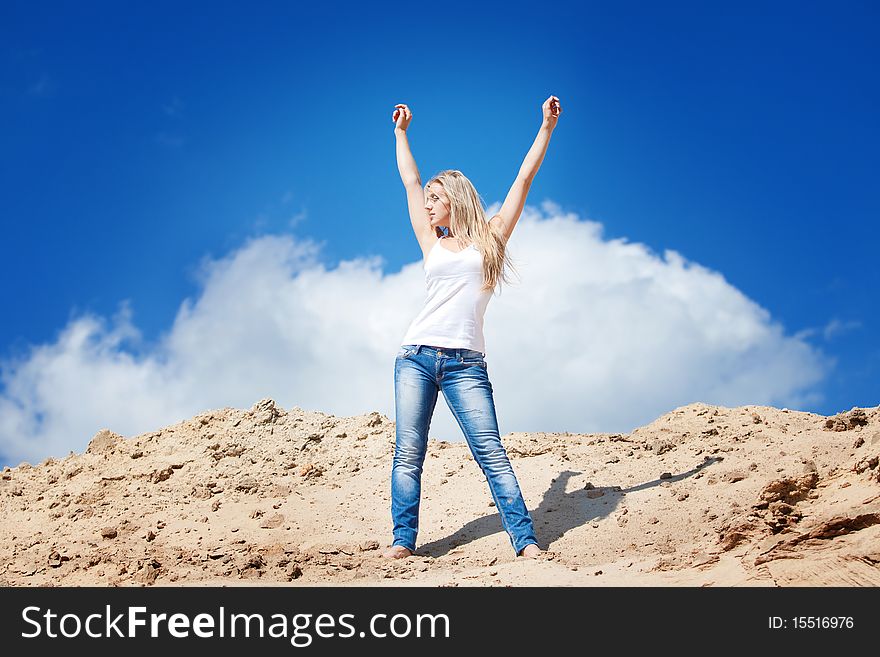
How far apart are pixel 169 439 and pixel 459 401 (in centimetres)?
468

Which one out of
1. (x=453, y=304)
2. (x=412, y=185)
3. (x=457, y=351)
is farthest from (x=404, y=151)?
(x=457, y=351)

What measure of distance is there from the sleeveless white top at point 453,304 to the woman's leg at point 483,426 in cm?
15

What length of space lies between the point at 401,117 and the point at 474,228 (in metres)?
1.11

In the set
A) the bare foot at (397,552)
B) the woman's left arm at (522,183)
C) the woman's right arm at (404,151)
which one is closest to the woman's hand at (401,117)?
the woman's right arm at (404,151)

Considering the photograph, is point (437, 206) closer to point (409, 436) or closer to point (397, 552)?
point (409, 436)

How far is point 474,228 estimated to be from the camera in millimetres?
5969

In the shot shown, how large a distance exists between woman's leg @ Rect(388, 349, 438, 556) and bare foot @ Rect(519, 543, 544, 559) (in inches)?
30.0

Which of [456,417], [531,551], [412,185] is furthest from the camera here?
[412,185]

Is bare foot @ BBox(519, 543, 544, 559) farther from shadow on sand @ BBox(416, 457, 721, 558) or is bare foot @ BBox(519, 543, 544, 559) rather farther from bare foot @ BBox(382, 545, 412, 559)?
bare foot @ BBox(382, 545, 412, 559)

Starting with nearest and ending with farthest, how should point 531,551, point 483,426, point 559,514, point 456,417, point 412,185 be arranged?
point 531,551
point 483,426
point 456,417
point 412,185
point 559,514

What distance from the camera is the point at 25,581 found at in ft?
21.0

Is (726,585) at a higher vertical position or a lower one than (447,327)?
lower
